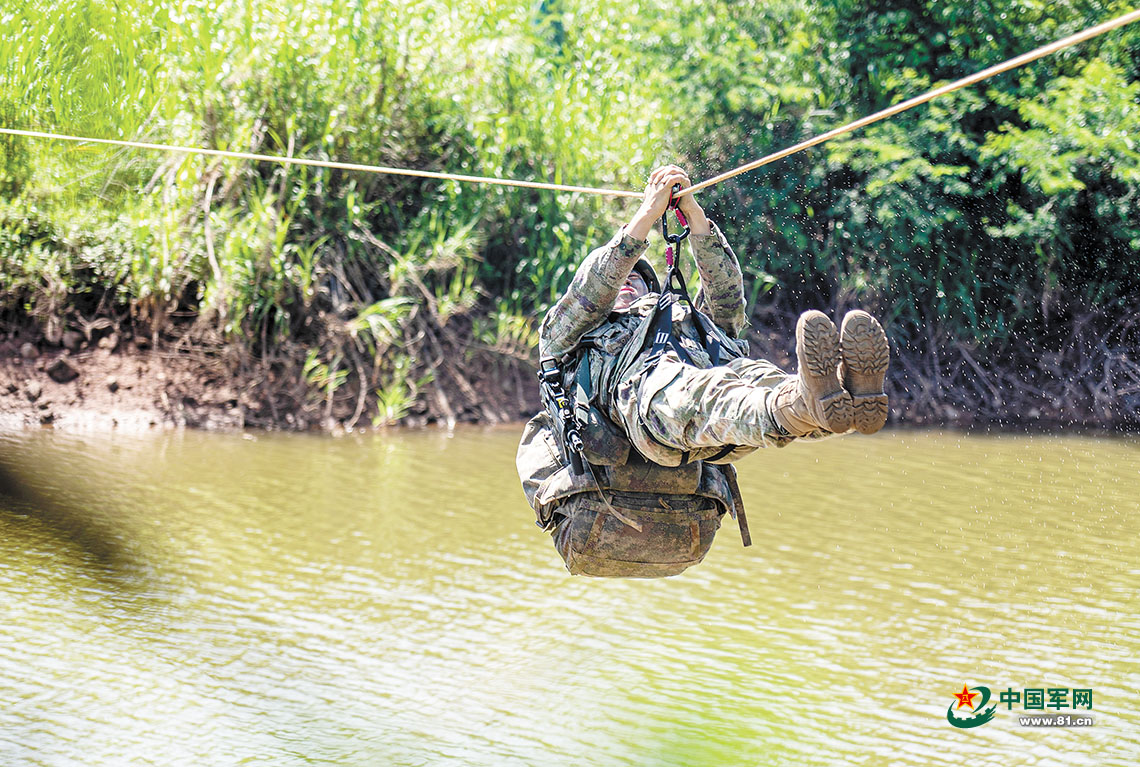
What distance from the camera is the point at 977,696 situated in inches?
198

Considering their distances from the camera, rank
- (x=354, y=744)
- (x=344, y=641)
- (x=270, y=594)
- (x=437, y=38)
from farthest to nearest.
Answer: (x=437, y=38), (x=270, y=594), (x=344, y=641), (x=354, y=744)

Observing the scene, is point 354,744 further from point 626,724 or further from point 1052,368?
point 1052,368

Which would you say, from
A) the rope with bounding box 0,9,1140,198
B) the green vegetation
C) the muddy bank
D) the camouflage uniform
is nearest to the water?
the muddy bank

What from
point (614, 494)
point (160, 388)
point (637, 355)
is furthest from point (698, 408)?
point (160, 388)

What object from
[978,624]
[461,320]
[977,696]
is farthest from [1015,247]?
[977,696]

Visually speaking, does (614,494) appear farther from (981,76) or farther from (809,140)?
(809,140)

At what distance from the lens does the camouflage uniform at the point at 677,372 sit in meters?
2.86

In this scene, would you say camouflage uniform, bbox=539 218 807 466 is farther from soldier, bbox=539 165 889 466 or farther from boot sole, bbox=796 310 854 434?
boot sole, bbox=796 310 854 434

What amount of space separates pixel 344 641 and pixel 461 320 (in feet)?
21.3

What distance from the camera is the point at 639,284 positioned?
4.13 m

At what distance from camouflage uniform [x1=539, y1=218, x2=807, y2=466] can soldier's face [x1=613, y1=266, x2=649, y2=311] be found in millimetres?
83

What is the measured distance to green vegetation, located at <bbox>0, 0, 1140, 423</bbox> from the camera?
34.4ft

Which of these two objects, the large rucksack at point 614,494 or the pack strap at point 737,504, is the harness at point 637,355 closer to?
the large rucksack at point 614,494

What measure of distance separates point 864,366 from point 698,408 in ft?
1.92
